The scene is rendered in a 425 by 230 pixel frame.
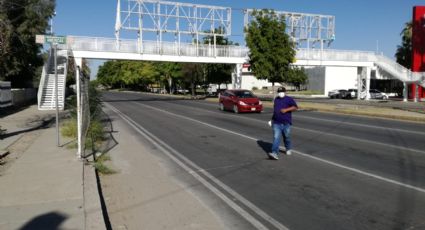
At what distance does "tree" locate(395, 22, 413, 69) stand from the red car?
47724 mm

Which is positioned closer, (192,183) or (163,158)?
(192,183)

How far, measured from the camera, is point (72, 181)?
848cm

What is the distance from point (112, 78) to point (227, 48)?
109552mm

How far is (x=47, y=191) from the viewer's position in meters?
7.80

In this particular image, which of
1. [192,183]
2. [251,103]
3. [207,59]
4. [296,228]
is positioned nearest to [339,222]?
[296,228]

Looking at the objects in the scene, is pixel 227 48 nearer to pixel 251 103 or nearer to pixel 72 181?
pixel 251 103

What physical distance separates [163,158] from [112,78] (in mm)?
147835

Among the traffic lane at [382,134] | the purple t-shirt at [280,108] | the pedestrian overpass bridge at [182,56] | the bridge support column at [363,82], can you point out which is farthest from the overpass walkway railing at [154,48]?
the purple t-shirt at [280,108]

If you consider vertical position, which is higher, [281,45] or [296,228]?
[281,45]

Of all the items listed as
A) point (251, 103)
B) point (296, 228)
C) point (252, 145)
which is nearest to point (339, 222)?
point (296, 228)

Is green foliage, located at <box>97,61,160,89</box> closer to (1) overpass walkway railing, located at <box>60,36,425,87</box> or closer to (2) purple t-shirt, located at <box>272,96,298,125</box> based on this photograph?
(1) overpass walkway railing, located at <box>60,36,425,87</box>

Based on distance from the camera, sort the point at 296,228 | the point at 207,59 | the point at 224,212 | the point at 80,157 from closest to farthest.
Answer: the point at 296,228 → the point at 224,212 → the point at 80,157 → the point at 207,59

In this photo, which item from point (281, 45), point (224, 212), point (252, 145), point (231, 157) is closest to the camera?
point (224, 212)

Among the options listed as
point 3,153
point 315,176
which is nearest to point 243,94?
point 3,153
